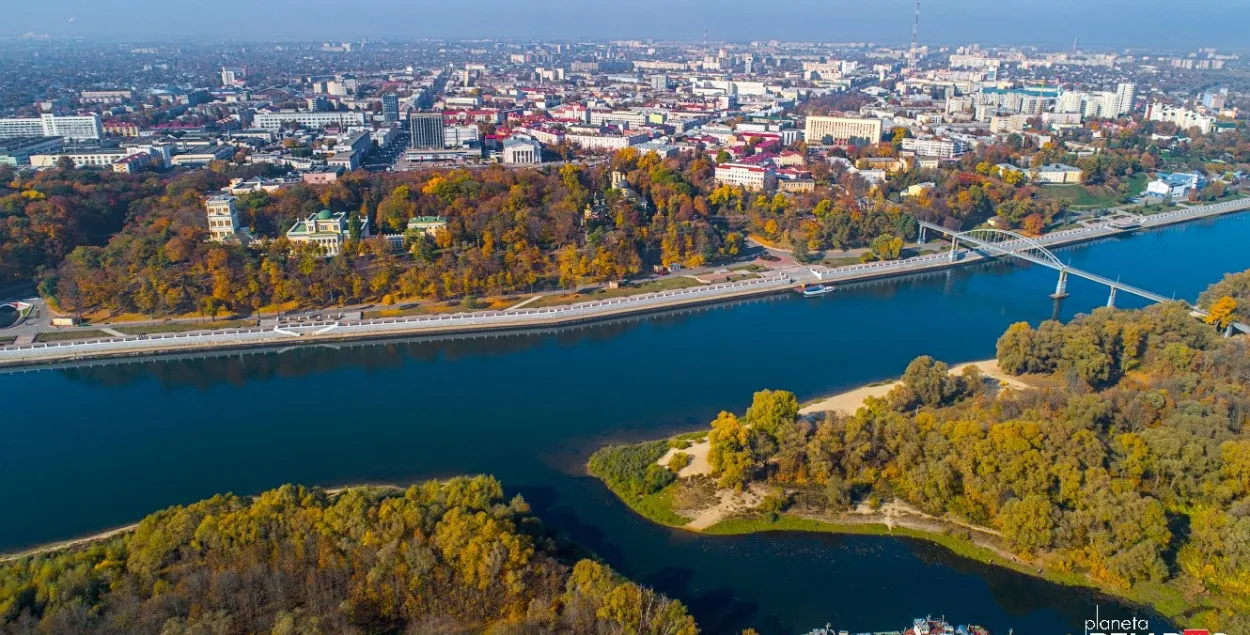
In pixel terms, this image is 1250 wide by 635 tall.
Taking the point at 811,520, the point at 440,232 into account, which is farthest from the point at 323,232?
the point at 811,520

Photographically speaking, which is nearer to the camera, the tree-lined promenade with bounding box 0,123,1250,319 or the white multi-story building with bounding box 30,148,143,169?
the tree-lined promenade with bounding box 0,123,1250,319

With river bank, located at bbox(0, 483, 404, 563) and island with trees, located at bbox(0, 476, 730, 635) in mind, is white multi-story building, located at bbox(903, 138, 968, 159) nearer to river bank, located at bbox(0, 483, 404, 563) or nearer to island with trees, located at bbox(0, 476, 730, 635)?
island with trees, located at bbox(0, 476, 730, 635)

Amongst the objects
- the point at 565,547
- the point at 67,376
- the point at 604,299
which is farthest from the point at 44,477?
the point at 604,299

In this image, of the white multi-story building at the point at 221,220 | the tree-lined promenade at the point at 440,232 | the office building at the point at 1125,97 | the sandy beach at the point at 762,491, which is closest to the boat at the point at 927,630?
the sandy beach at the point at 762,491

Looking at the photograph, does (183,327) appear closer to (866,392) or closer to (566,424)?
(566,424)

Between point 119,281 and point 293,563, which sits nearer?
point 293,563

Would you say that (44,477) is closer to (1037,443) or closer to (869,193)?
(1037,443)

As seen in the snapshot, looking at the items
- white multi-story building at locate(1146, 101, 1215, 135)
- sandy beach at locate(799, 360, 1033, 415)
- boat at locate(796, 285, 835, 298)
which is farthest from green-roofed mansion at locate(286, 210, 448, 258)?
white multi-story building at locate(1146, 101, 1215, 135)
